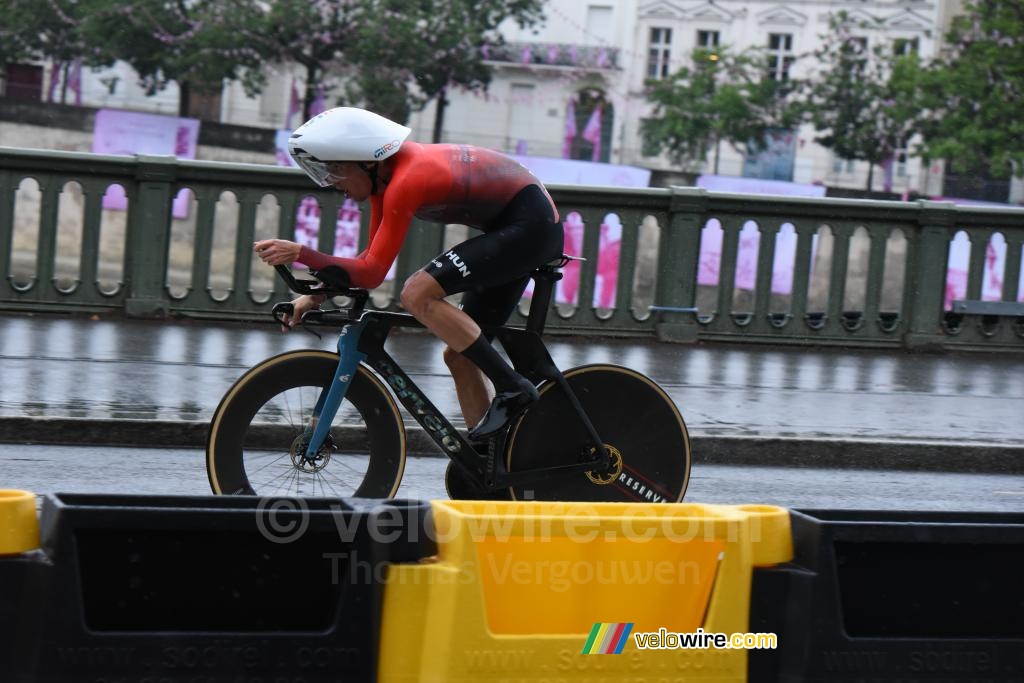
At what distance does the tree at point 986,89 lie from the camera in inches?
1607

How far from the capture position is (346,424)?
5230mm

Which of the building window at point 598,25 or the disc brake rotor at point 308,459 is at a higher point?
the building window at point 598,25

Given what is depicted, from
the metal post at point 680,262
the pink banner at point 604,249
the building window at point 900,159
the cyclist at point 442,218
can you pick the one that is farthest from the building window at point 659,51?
the cyclist at point 442,218

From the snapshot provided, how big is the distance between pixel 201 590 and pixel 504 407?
2.08m

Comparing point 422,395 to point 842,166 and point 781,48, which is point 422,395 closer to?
point 842,166

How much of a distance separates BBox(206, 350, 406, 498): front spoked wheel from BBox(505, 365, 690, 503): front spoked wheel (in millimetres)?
516

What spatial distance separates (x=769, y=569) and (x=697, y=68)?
49.0 metres

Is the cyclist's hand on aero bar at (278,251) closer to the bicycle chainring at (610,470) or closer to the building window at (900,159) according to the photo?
the bicycle chainring at (610,470)

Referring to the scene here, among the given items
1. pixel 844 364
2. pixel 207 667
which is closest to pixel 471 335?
pixel 207 667

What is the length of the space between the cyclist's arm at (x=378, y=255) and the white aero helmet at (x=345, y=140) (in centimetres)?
20

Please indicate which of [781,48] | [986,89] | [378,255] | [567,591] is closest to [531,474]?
[378,255]

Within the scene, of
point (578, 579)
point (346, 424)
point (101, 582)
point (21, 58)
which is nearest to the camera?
point (101, 582)

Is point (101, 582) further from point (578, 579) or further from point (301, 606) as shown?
point (578, 579)

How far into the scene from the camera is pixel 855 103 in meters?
48.8
